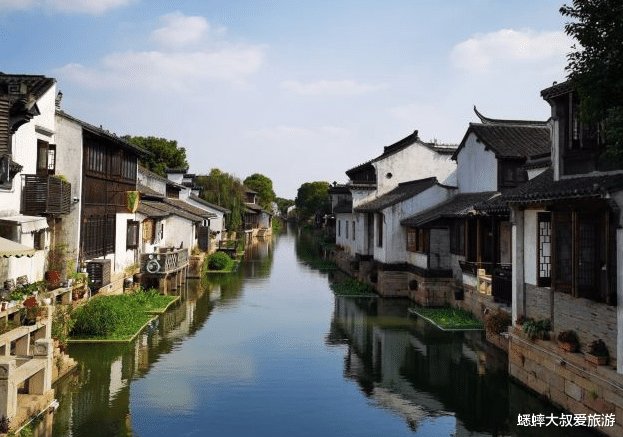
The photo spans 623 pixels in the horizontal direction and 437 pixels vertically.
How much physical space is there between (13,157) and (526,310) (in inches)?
665

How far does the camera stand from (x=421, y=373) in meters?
18.0

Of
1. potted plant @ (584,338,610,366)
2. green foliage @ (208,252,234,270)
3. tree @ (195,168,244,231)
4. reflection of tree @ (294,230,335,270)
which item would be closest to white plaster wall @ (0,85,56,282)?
potted plant @ (584,338,610,366)

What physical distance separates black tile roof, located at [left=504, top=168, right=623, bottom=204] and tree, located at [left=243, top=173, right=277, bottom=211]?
103755 millimetres

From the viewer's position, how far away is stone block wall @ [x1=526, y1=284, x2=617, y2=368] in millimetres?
12227

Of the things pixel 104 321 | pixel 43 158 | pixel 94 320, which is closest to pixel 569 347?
pixel 104 321

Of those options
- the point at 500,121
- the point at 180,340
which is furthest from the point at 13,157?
the point at 500,121

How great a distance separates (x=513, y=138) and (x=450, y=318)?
10910 millimetres

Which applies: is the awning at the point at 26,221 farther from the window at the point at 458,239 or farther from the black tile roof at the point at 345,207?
the black tile roof at the point at 345,207

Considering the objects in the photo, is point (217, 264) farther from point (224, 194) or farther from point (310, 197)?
point (310, 197)

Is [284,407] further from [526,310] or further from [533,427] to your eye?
[526,310]

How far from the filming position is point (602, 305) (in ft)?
41.2

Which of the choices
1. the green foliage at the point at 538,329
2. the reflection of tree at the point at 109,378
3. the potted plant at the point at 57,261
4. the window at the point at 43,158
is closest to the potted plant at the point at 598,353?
the green foliage at the point at 538,329

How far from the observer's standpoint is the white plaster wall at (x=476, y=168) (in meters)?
28.9

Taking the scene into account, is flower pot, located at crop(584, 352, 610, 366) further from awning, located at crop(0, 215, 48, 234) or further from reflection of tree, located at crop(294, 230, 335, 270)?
reflection of tree, located at crop(294, 230, 335, 270)
